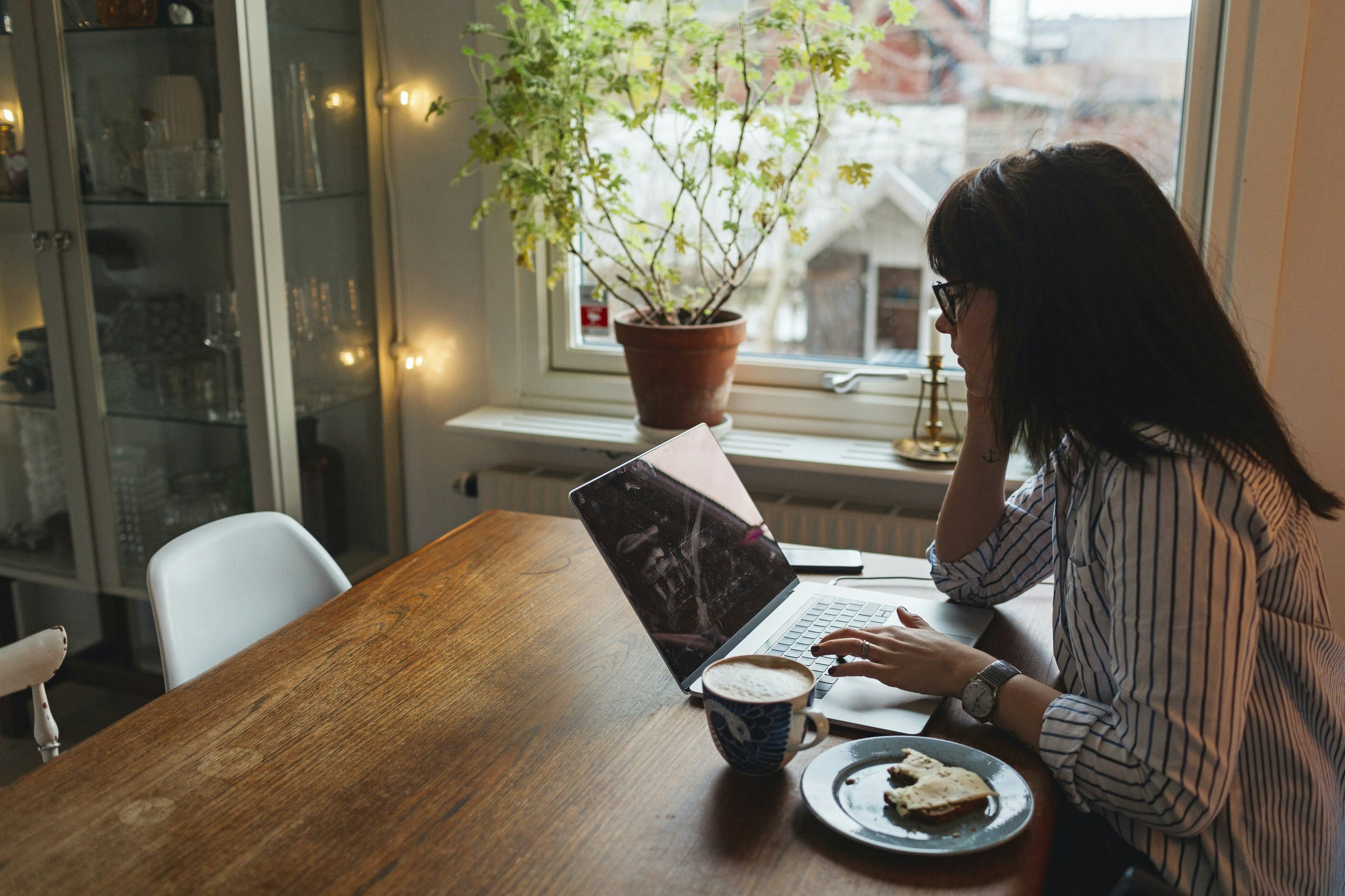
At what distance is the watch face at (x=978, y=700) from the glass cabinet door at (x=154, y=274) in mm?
1728

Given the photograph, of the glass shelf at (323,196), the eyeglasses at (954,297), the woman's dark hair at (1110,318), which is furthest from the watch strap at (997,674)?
the glass shelf at (323,196)

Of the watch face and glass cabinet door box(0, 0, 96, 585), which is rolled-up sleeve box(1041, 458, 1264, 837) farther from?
glass cabinet door box(0, 0, 96, 585)

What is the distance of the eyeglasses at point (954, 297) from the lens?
1.13m

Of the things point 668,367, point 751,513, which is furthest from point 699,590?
point 668,367

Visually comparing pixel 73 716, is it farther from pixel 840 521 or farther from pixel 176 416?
pixel 840 521

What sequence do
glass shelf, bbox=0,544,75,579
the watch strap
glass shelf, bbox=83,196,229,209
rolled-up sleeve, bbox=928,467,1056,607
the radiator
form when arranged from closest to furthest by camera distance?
the watch strap, rolled-up sleeve, bbox=928,467,1056,607, the radiator, glass shelf, bbox=83,196,229,209, glass shelf, bbox=0,544,75,579

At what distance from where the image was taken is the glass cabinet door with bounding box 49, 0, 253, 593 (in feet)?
7.29

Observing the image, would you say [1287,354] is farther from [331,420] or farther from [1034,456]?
[331,420]

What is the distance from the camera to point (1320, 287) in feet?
6.20

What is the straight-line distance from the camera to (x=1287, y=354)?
1931 millimetres

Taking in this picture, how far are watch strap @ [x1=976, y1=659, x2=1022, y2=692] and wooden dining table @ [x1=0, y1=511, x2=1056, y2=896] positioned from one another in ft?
0.17

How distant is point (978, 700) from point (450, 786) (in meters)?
0.52

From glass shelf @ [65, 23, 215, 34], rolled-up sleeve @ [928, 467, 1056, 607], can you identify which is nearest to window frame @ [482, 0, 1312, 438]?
rolled-up sleeve @ [928, 467, 1056, 607]

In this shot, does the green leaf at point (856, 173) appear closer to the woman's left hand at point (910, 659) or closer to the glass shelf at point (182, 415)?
the woman's left hand at point (910, 659)
